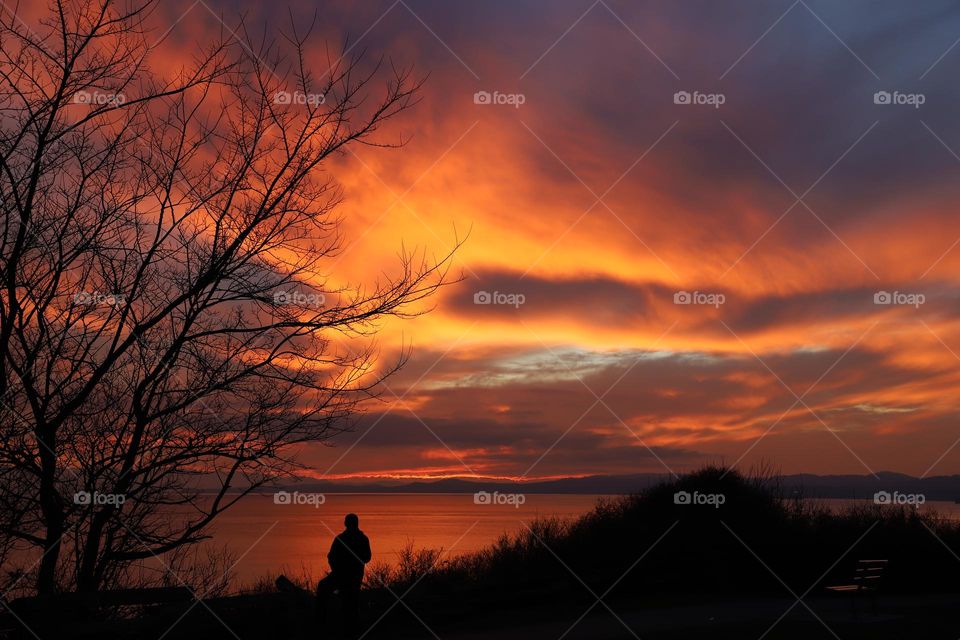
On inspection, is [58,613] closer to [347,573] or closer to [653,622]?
[347,573]

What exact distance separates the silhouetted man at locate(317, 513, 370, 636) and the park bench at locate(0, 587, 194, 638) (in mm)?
2855

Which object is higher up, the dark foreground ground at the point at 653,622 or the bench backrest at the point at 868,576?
the bench backrest at the point at 868,576

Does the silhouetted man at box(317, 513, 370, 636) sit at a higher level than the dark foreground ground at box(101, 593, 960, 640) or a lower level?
higher

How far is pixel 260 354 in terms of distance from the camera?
40.0 feet

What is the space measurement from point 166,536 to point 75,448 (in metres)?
1.80

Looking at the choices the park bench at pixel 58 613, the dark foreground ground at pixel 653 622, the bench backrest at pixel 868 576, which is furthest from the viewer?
the bench backrest at pixel 868 576

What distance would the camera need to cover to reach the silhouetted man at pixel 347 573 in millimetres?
12633

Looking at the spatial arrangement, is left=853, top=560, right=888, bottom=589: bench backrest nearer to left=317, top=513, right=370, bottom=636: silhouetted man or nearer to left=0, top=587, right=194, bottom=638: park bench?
left=317, top=513, right=370, bottom=636: silhouetted man

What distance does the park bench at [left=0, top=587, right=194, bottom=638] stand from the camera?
397 inches

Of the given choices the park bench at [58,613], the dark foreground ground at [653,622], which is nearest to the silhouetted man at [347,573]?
the dark foreground ground at [653,622]

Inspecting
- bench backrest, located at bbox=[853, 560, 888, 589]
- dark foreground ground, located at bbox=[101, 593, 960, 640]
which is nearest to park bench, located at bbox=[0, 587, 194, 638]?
dark foreground ground, located at bbox=[101, 593, 960, 640]

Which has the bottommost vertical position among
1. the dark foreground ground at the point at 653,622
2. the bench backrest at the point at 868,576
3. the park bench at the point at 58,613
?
the dark foreground ground at the point at 653,622

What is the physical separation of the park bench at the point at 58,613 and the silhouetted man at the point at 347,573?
112 inches

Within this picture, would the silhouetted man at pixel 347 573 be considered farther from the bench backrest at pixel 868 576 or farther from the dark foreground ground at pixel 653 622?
the bench backrest at pixel 868 576
